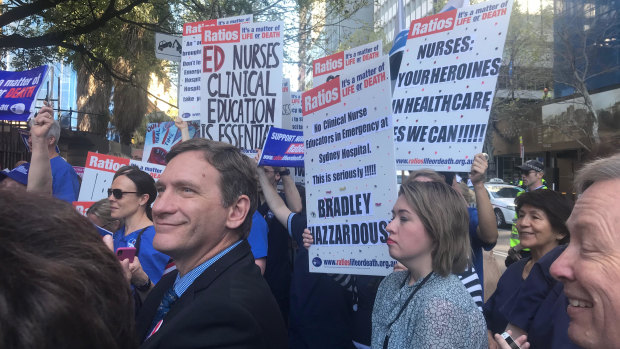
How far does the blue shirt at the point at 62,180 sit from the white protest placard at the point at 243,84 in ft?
4.18

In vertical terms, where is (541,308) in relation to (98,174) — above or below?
below

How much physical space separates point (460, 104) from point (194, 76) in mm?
3281

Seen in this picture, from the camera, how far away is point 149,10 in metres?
12.0

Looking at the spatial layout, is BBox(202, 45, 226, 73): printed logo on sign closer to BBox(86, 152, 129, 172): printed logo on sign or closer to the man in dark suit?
BBox(86, 152, 129, 172): printed logo on sign

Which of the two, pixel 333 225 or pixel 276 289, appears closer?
pixel 333 225

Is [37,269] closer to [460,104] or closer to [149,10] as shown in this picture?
[460,104]

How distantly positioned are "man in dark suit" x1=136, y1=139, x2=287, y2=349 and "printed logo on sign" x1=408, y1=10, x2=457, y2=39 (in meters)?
2.18

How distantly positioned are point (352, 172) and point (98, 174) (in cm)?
284

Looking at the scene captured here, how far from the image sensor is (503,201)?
2158 cm

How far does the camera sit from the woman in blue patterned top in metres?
2.28

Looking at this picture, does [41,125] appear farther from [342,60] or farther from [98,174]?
[342,60]

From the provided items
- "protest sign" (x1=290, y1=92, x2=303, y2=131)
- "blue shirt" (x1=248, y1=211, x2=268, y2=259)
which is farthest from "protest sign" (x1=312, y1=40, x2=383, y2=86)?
"blue shirt" (x1=248, y1=211, x2=268, y2=259)

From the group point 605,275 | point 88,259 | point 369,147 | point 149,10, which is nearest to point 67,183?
point 369,147

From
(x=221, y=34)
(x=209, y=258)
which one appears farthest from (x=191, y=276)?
(x=221, y=34)
